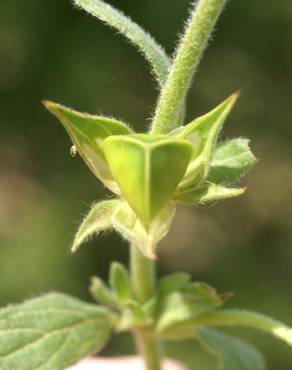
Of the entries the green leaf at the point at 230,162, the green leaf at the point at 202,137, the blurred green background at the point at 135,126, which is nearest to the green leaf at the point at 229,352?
the green leaf at the point at 230,162

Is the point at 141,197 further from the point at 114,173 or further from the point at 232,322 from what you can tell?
the point at 232,322

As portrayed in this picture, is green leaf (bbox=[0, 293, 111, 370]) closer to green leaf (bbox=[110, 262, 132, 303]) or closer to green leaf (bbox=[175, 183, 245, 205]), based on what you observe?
green leaf (bbox=[110, 262, 132, 303])

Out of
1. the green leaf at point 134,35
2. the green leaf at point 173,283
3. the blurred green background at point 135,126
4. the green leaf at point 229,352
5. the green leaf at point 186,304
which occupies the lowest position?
the green leaf at point 229,352

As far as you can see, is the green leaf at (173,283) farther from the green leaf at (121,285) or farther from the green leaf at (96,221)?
the green leaf at (96,221)

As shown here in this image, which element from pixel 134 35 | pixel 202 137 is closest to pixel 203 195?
pixel 202 137

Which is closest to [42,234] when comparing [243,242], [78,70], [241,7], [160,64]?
[78,70]

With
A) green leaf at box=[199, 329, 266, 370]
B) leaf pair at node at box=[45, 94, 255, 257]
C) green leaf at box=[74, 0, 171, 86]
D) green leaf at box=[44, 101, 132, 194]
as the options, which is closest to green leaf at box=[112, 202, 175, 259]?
leaf pair at node at box=[45, 94, 255, 257]
